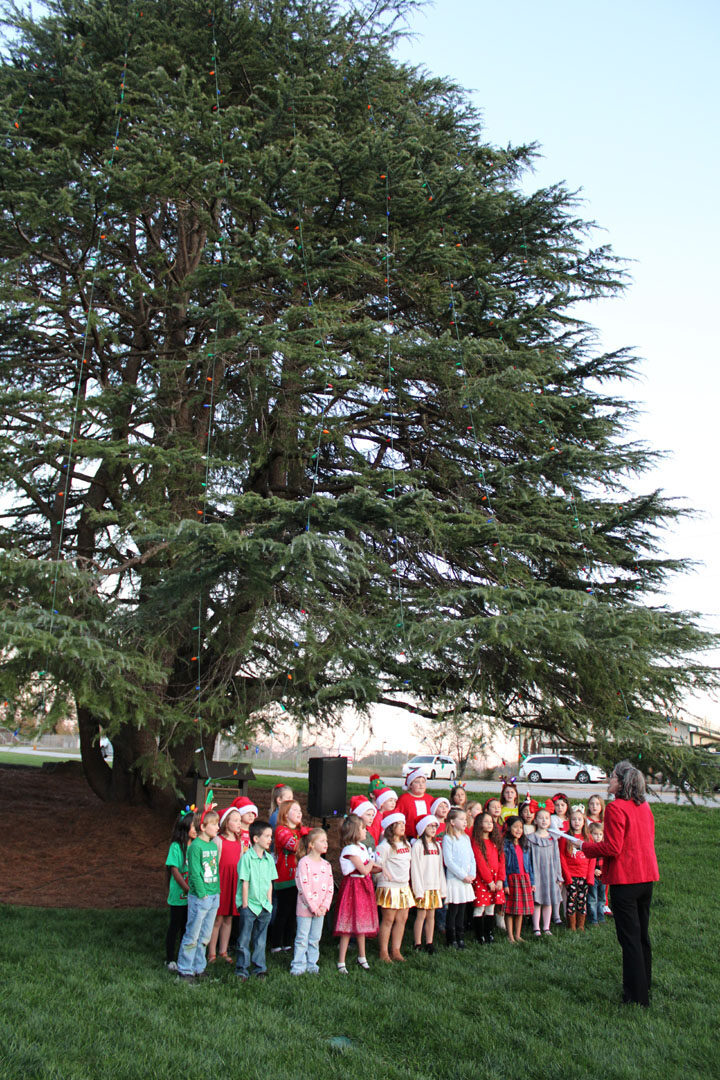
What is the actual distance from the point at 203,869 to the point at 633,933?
3.08 metres

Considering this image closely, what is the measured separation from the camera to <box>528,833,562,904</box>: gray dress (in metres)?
7.38

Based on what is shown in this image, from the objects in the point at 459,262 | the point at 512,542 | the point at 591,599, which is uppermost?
the point at 459,262

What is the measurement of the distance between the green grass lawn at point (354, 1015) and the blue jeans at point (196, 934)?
0.20 meters

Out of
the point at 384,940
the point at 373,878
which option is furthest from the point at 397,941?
the point at 373,878

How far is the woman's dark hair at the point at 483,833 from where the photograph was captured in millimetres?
7199

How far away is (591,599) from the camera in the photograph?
7262 millimetres

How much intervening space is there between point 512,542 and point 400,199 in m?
4.79

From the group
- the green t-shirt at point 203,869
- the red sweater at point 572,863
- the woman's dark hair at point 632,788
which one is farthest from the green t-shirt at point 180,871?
the red sweater at point 572,863

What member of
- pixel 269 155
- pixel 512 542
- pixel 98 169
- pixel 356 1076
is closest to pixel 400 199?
pixel 269 155

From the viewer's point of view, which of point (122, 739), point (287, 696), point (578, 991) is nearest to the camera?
point (578, 991)

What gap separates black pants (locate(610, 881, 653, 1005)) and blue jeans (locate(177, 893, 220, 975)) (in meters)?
2.92

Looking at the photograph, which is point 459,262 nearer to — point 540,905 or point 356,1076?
point 540,905

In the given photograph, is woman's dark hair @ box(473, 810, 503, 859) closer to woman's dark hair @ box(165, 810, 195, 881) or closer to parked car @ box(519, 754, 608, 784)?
woman's dark hair @ box(165, 810, 195, 881)

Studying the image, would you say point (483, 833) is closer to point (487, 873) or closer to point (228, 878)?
point (487, 873)
